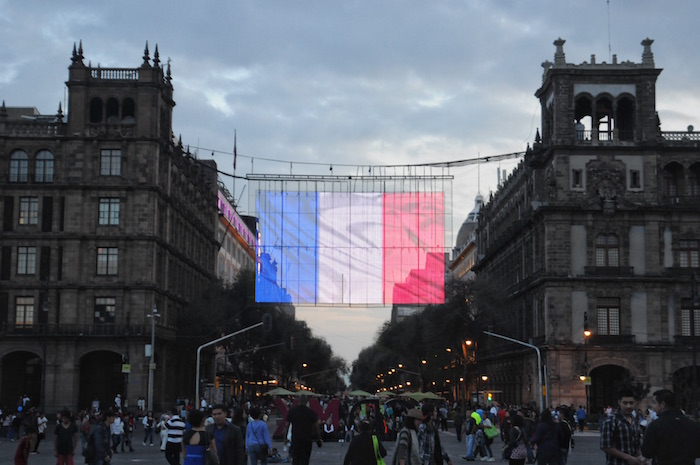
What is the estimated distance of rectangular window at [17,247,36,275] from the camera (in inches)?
2815

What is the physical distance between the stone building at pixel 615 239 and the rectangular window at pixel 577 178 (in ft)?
0.24

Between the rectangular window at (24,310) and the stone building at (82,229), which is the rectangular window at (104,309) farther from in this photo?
the rectangular window at (24,310)

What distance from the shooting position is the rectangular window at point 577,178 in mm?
72688

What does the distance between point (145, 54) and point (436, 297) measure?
2769 centimetres

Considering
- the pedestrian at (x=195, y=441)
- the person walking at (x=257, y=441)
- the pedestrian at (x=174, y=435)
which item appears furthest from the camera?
the pedestrian at (x=174, y=435)

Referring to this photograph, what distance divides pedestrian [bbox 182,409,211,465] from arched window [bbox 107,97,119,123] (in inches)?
2416

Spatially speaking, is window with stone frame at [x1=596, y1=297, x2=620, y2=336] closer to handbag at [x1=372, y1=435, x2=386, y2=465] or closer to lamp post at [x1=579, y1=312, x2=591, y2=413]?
lamp post at [x1=579, y1=312, x2=591, y2=413]

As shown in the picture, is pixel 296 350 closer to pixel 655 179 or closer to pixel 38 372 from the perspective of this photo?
pixel 38 372

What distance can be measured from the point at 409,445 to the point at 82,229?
60.7m

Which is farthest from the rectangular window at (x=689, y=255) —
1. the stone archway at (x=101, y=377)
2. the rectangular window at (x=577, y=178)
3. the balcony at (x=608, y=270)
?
A: the stone archway at (x=101, y=377)

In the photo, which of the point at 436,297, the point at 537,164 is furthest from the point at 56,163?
the point at 537,164

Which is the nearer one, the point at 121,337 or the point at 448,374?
the point at 121,337

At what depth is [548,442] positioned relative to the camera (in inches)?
741

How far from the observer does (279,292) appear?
2660 inches
